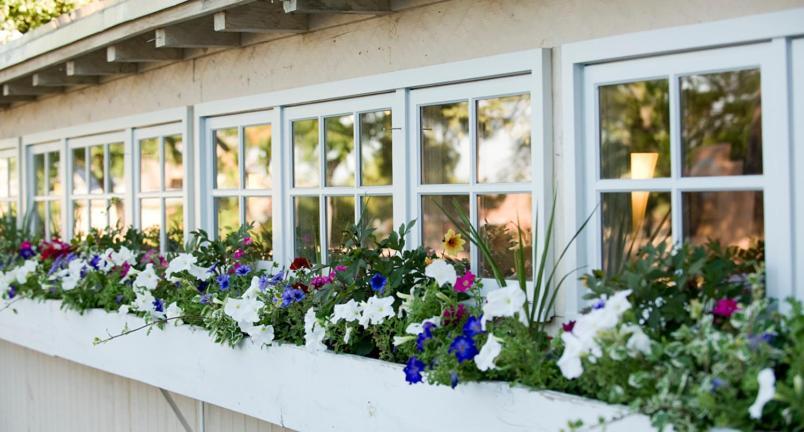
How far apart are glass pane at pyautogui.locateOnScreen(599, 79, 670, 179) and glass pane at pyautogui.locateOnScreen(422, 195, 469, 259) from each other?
717mm

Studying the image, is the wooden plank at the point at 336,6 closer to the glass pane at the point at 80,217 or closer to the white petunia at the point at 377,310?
the white petunia at the point at 377,310

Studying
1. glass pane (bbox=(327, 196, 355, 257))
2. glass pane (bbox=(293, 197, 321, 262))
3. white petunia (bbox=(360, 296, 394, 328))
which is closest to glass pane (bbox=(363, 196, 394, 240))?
glass pane (bbox=(327, 196, 355, 257))

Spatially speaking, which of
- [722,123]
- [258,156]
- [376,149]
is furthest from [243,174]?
[722,123]

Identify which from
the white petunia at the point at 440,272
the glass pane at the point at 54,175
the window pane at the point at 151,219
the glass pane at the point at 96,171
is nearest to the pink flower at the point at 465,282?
the white petunia at the point at 440,272

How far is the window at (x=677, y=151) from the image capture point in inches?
105

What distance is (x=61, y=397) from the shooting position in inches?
239

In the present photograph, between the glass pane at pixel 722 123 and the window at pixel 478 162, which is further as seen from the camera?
the window at pixel 478 162

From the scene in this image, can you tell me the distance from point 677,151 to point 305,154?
196 centimetres

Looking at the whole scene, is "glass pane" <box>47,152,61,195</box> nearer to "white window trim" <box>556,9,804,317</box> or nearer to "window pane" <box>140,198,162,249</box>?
"window pane" <box>140,198,162,249</box>

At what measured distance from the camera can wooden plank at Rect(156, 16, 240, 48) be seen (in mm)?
4375

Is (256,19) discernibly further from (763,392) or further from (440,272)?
(763,392)

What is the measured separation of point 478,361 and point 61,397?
4.21 metres

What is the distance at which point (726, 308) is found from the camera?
2.46 m

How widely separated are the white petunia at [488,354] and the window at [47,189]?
14.4 feet
